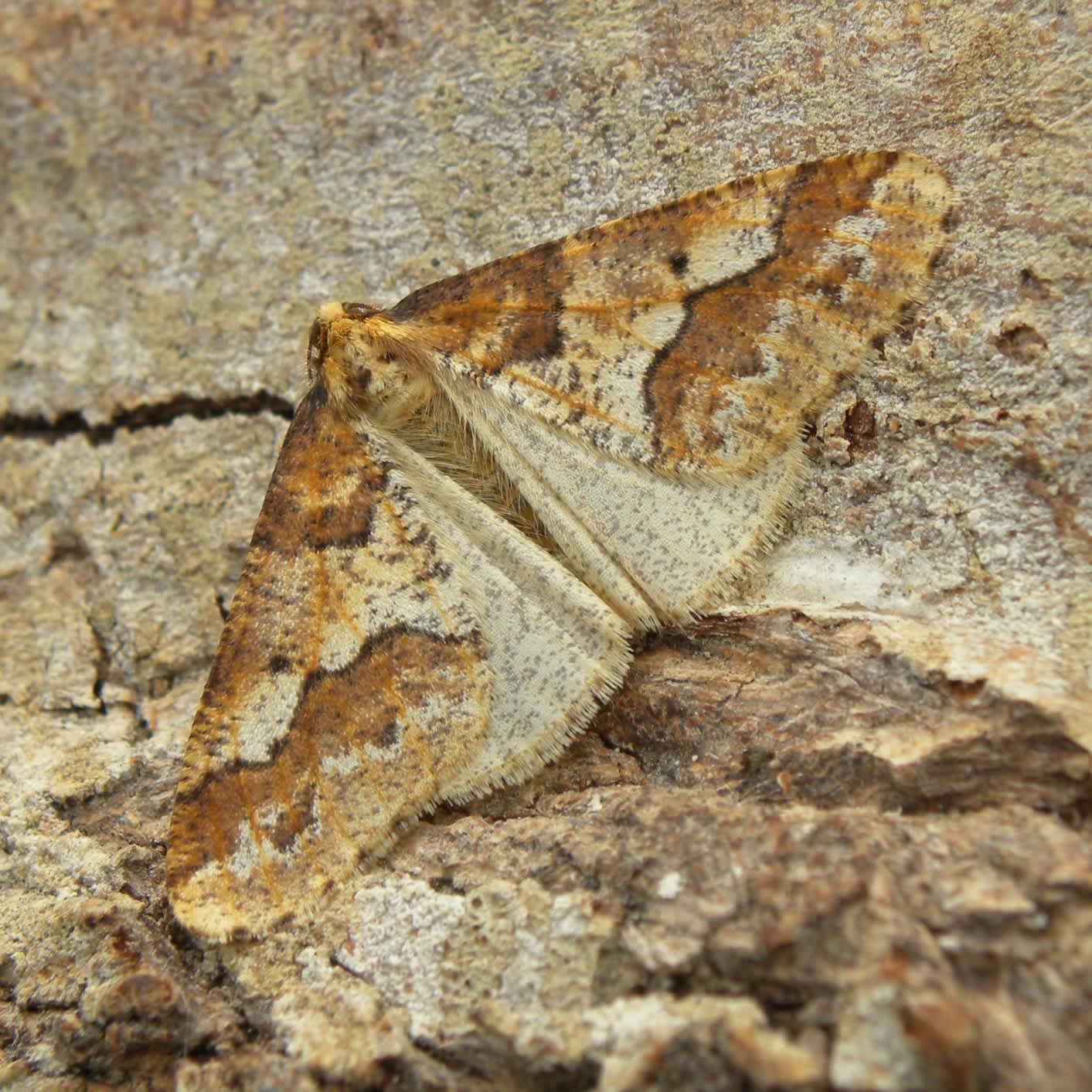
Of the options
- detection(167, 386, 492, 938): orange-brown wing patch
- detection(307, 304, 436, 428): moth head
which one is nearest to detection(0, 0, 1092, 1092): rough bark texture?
detection(167, 386, 492, 938): orange-brown wing patch

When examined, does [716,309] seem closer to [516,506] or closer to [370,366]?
[516,506]

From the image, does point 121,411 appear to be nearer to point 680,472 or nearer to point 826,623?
point 680,472

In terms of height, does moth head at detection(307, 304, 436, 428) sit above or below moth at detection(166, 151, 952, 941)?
above

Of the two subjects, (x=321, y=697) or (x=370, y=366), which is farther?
(x=370, y=366)

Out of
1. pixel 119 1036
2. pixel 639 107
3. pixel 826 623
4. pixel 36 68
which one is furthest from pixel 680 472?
pixel 36 68

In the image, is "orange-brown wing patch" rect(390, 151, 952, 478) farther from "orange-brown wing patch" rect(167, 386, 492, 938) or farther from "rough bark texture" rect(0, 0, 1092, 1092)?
"orange-brown wing patch" rect(167, 386, 492, 938)

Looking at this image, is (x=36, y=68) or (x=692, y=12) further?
(x=36, y=68)

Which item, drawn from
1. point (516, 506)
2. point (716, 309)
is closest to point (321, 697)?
point (516, 506)

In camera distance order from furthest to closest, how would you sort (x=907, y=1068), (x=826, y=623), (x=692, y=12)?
(x=692, y=12)
(x=826, y=623)
(x=907, y=1068)
